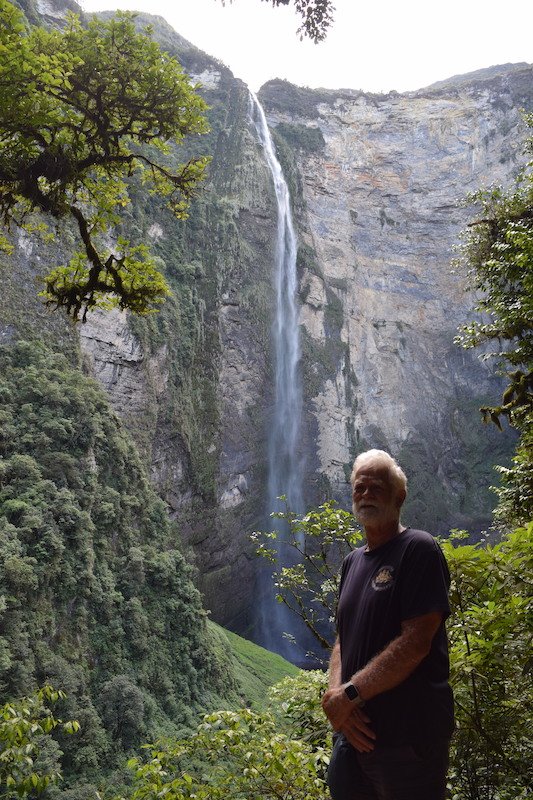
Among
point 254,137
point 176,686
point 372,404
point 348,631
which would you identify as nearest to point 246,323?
point 372,404

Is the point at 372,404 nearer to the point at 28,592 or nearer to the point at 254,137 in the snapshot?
the point at 254,137

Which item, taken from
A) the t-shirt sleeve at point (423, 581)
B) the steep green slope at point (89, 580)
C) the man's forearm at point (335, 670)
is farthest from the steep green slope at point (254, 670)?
the t-shirt sleeve at point (423, 581)

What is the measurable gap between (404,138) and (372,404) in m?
17.9

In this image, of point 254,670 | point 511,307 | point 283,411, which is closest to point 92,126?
point 511,307

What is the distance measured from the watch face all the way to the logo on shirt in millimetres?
Result: 319

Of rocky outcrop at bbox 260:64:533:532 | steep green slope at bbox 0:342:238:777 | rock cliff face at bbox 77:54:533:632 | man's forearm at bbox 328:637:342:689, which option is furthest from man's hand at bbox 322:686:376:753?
rocky outcrop at bbox 260:64:533:532

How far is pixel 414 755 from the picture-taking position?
1.74 m

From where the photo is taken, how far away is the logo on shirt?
6.34 ft

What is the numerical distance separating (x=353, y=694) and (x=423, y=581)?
Result: 1.42 ft

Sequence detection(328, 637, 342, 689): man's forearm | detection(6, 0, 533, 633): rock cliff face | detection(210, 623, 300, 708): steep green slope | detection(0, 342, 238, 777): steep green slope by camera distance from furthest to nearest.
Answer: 1. detection(6, 0, 533, 633): rock cliff face
2. detection(210, 623, 300, 708): steep green slope
3. detection(0, 342, 238, 777): steep green slope
4. detection(328, 637, 342, 689): man's forearm

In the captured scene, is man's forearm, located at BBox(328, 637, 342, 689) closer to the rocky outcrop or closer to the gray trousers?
the gray trousers

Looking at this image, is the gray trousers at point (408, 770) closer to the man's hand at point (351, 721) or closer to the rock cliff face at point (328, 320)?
the man's hand at point (351, 721)

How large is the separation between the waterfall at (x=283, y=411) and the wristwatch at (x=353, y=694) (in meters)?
24.6

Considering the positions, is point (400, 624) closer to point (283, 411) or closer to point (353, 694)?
point (353, 694)
